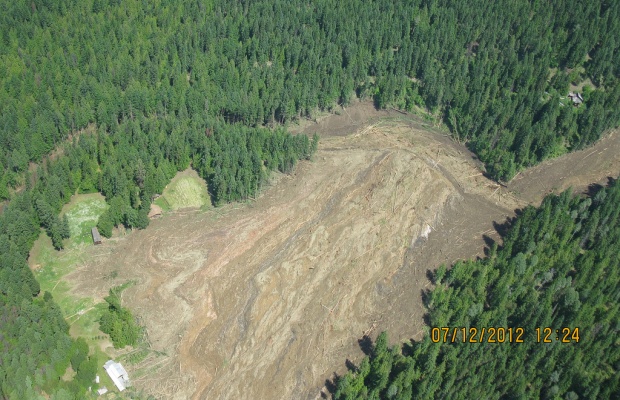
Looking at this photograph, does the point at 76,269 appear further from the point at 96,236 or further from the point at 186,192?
the point at 186,192

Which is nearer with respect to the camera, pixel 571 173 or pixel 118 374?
pixel 118 374

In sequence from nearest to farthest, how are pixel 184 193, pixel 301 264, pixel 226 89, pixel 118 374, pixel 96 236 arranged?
pixel 118 374, pixel 96 236, pixel 301 264, pixel 184 193, pixel 226 89

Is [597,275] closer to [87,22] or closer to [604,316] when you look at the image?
[604,316]
